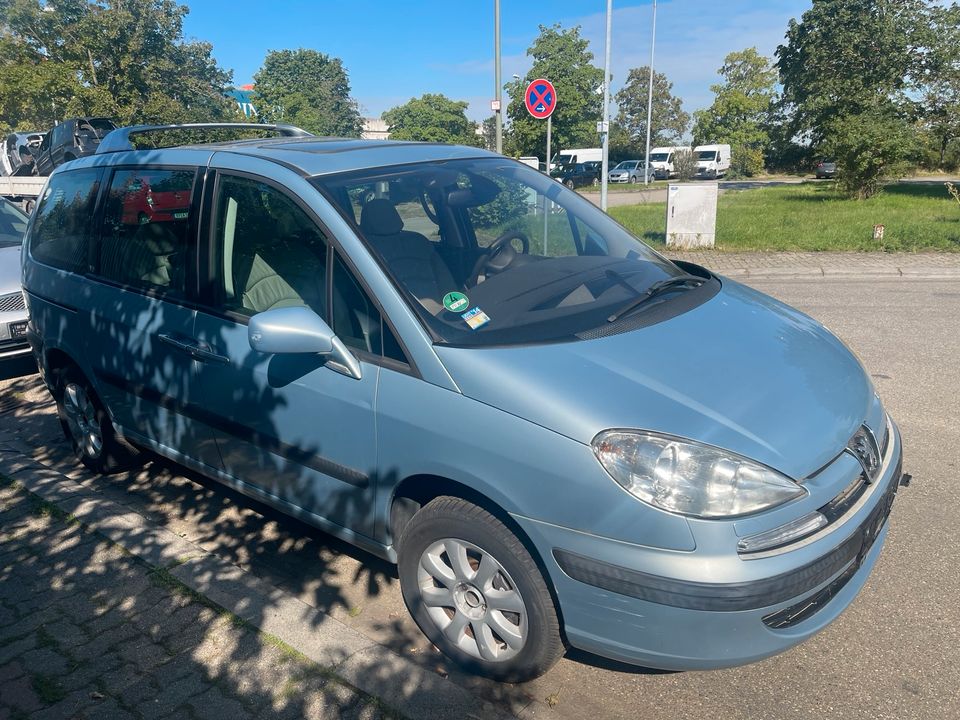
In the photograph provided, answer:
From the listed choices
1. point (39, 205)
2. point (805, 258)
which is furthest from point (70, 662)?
point (805, 258)

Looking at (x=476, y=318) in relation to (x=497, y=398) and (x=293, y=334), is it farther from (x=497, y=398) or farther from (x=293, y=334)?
(x=293, y=334)

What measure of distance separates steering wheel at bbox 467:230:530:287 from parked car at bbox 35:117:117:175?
1647 cm

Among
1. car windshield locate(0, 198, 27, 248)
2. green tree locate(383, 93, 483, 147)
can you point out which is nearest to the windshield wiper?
car windshield locate(0, 198, 27, 248)

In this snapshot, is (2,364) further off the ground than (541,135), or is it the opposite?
(541,135)

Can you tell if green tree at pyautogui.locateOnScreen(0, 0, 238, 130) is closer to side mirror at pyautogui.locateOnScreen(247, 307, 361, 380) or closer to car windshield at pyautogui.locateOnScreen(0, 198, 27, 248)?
car windshield at pyautogui.locateOnScreen(0, 198, 27, 248)

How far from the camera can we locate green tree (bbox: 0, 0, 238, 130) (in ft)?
87.6

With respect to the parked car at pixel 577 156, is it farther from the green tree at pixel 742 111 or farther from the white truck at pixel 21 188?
the white truck at pixel 21 188

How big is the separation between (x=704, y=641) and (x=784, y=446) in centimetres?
65

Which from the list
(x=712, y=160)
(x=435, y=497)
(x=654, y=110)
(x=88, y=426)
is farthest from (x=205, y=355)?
(x=654, y=110)

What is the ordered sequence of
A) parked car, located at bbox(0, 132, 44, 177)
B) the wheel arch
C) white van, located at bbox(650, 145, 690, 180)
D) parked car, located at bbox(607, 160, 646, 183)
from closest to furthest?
the wheel arch → parked car, located at bbox(0, 132, 44, 177) → parked car, located at bbox(607, 160, 646, 183) → white van, located at bbox(650, 145, 690, 180)

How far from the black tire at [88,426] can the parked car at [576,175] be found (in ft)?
119

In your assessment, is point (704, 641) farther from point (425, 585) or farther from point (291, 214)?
point (291, 214)

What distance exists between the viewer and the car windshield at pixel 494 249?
2.87m

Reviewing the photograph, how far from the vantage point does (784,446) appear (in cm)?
239
